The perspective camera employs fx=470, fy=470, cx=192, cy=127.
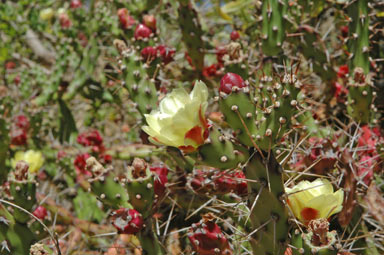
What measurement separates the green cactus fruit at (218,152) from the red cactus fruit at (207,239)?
246 mm

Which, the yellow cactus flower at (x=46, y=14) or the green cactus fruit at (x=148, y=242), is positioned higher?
the yellow cactus flower at (x=46, y=14)

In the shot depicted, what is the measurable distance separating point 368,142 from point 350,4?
0.53m

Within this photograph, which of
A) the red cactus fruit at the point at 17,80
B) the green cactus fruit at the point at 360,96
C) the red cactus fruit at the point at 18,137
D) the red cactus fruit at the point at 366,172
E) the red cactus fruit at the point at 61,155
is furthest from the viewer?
the red cactus fruit at the point at 17,80

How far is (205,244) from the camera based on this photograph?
1212 millimetres

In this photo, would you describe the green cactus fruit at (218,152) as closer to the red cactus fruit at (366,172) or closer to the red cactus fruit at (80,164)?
the red cactus fruit at (366,172)

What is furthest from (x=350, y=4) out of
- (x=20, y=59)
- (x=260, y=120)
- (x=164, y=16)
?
(x=20, y=59)

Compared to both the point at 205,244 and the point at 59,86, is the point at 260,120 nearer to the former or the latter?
the point at 205,244

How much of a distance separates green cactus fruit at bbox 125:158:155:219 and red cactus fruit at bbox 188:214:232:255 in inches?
6.1

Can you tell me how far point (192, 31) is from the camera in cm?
223

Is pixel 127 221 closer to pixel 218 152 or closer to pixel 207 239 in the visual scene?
pixel 207 239

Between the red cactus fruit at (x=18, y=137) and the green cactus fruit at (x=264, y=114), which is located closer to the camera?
the green cactus fruit at (x=264, y=114)

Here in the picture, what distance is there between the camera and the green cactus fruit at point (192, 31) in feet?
7.26

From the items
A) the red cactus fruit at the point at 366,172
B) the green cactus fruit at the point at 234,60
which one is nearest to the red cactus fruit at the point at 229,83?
the green cactus fruit at the point at 234,60

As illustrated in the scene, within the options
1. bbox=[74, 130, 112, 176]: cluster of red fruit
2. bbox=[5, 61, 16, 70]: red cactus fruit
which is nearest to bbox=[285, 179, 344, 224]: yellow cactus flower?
bbox=[74, 130, 112, 176]: cluster of red fruit
